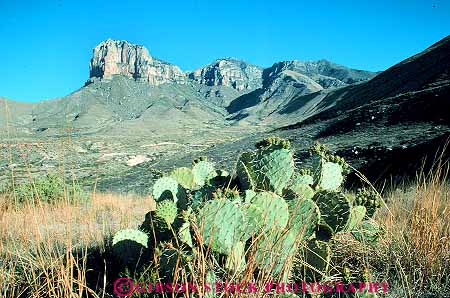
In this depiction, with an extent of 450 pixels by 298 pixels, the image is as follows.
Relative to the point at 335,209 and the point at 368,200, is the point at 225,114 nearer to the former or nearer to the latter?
the point at 368,200

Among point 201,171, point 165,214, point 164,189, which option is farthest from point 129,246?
point 201,171

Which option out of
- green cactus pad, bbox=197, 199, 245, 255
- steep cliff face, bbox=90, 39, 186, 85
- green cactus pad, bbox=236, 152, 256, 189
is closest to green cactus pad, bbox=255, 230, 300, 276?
green cactus pad, bbox=197, 199, 245, 255

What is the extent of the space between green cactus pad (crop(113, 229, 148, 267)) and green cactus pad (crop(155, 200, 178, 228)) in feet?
0.60

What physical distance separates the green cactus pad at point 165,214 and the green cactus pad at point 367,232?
1339mm

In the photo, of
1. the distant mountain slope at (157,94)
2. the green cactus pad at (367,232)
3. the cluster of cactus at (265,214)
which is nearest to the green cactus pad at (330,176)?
the cluster of cactus at (265,214)

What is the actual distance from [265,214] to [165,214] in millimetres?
835

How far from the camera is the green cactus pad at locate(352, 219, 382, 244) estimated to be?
274 cm

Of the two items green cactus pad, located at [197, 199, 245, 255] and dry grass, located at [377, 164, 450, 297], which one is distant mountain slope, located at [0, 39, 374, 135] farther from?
green cactus pad, located at [197, 199, 245, 255]

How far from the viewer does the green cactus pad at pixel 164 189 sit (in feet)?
10.1

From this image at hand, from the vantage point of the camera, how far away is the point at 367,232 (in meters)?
2.81

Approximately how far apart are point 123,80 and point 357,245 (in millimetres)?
161330

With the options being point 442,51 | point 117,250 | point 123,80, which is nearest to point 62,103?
point 123,80

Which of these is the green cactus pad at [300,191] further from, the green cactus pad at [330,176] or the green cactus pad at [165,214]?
the green cactus pad at [165,214]

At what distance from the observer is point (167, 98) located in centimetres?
14912
